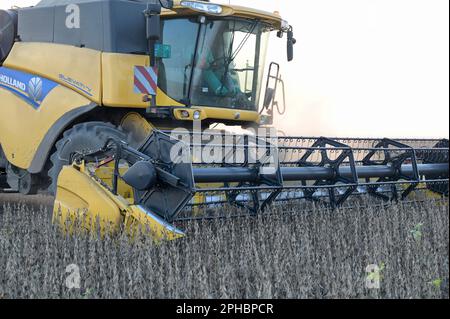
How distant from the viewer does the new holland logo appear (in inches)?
219

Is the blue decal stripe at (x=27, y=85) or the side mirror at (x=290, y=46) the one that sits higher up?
the side mirror at (x=290, y=46)

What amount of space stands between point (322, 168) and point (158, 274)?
5.88 feet

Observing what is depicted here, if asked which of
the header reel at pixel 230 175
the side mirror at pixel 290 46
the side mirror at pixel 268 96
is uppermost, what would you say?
the side mirror at pixel 290 46

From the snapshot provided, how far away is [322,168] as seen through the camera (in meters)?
4.44

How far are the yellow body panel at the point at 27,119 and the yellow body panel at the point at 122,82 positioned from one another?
0.25 metres

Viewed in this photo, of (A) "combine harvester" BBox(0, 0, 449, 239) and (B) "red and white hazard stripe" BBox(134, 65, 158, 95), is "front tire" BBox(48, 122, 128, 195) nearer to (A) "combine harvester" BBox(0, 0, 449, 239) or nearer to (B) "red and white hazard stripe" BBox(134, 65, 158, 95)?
(A) "combine harvester" BBox(0, 0, 449, 239)

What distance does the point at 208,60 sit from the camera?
5270 millimetres

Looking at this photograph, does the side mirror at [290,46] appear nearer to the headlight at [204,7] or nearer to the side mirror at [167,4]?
the headlight at [204,7]

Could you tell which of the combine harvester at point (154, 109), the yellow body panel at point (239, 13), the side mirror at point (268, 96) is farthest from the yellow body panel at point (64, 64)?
the side mirror at point (268, 96)

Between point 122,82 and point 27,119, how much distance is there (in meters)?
1.07

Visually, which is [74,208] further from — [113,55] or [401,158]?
[401,158]

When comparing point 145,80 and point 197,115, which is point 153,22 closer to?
point 145,80

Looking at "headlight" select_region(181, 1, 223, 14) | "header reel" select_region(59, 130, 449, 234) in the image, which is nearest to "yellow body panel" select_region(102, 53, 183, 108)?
"headlight" select_region(181, 1, 223, 14)

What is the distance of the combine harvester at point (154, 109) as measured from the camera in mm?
4184
